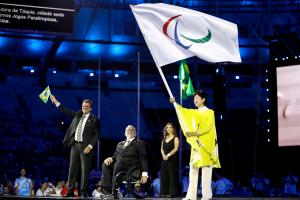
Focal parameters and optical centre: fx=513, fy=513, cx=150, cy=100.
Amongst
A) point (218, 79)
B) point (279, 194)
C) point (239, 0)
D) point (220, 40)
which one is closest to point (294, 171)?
point (279, 194)

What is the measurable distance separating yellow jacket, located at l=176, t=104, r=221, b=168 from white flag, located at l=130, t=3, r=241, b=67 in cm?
81

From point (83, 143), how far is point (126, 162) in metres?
0.64

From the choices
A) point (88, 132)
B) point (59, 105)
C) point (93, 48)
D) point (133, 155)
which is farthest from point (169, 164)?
point (93, 48)

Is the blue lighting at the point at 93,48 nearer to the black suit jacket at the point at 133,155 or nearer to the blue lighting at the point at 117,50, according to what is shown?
the blue lighting at the point at 117,50

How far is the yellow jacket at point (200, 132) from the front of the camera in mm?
5633

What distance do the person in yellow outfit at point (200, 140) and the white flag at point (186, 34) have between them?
2.44 feet

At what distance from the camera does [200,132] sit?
5648 mm

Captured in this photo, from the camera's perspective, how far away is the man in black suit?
698 centimetres

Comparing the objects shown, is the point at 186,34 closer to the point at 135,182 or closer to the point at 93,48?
the point at 135,182

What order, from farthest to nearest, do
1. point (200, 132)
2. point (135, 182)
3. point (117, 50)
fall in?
point (117, 50) < point (135, 182) < point (200, 132)

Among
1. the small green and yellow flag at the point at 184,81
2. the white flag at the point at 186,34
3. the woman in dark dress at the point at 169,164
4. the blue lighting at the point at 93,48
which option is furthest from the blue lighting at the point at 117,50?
the white flag at the point at 186,34

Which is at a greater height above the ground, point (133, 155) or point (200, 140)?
point (200, 140)

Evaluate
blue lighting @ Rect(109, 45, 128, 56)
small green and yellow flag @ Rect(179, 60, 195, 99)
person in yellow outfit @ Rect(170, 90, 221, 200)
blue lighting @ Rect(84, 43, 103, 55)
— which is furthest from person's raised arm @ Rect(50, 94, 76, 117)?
blue lighting @ Rect(109, 45, 128, 56)

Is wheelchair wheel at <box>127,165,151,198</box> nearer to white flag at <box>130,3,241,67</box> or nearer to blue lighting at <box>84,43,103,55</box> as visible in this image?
white flag at <box>130,3,241,67</box>
